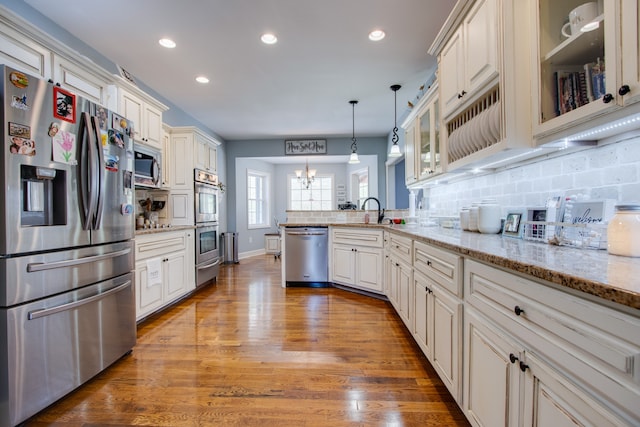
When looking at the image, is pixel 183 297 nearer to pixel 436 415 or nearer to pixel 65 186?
pixel 65 186

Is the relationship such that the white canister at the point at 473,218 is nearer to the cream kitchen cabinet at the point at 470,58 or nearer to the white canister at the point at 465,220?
the white canister at the point at 465,220

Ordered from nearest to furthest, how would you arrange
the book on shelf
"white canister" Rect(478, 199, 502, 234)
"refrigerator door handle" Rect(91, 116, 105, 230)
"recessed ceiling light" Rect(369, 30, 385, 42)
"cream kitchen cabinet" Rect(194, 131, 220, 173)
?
the book on shelf, "refrigerator door handle" Rect(91, 116, 105, 230), "white canister" Rect(478, 199, 502, 234), "recessed ceiling light" Rect(369, 30, 385, 42), "cream kitchen cabinet" Rect(194, 131, 220, 173)

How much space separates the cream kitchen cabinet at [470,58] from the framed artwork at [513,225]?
0.78 m

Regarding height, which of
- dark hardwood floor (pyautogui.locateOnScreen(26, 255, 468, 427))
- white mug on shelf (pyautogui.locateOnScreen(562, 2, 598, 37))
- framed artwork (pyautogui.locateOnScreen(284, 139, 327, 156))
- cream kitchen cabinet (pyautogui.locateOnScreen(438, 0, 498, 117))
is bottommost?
dark hardwood floor (pyautogui.locateOnScreen(26, 255, 468, 427))

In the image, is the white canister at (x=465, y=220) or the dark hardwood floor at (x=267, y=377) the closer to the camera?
the dark hardwood floor at (x=267, y=377)

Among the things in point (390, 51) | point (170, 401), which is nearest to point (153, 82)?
point (390, 51)

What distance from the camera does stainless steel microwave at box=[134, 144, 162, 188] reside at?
121 inches

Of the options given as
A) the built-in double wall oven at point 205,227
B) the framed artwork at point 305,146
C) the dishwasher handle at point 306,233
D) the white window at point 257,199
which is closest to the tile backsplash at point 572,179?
the dishwasher handle at point 306,233

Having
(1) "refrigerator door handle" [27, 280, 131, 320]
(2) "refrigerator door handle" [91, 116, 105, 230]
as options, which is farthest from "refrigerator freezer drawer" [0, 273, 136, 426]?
(2) "refrigerator door handle" [91, 116, 105, 230]

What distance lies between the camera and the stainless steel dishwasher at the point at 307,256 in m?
3.98

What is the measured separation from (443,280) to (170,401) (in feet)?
5.39

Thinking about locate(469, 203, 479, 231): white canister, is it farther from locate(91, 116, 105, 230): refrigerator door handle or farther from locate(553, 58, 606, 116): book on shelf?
locate(91, 116, 105, 230): refrigerator door handle

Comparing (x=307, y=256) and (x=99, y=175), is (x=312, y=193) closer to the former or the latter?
(x=307, y=256)

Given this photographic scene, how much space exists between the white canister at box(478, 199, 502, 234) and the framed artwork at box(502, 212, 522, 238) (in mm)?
74
